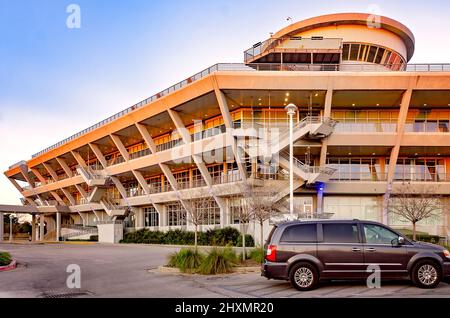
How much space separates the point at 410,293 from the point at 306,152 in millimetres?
27855

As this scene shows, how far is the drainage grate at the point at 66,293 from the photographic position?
12672 millimetres

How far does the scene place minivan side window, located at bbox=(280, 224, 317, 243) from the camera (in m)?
12.8

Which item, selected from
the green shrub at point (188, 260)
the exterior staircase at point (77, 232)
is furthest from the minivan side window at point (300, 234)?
the exterior staircase at point (77, 232)

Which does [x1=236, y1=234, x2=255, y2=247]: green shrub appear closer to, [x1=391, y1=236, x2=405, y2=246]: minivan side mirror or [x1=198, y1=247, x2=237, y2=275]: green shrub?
[x1=198, y1=247, x2=237, y2=275]: green shrub

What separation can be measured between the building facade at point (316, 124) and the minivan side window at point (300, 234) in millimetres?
21444

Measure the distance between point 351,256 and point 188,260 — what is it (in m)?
7.08

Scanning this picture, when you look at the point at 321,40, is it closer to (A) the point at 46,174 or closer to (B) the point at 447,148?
(B) the point at 447,148

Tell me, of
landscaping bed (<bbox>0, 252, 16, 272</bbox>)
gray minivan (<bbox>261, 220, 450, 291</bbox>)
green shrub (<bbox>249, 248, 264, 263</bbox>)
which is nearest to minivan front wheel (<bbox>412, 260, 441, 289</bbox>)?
gray minivan (<bbox>261, 220, 450, 291</bbox>)

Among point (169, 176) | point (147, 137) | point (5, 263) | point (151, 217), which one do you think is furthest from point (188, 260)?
point (151, 217)

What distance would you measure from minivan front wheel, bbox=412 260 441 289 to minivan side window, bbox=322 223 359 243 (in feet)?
5.66

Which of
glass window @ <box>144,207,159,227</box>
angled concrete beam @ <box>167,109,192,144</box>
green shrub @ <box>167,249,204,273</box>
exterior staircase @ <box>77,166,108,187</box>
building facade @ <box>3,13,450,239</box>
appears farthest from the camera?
exterior staircase @ <box>77,166,108,187</box>

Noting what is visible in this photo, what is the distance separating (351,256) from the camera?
12.6 m

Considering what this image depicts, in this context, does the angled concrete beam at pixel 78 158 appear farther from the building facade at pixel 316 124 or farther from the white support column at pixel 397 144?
the white support column at pixel 397 144

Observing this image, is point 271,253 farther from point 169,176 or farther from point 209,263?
point 169,176
